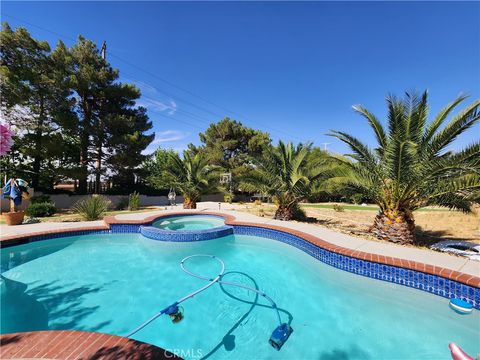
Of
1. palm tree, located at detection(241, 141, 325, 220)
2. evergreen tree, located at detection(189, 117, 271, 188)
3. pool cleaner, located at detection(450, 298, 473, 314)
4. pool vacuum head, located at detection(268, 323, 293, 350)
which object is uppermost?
evergreen tree, located at detection(189, 117, 271, 188)

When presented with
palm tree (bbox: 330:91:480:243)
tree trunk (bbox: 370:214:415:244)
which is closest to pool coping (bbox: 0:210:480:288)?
tree trunk (bbox: 370:214:415:244)

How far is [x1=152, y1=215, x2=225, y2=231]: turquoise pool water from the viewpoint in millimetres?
11555

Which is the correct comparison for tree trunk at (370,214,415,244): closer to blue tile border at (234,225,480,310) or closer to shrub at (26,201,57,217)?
blue tile border at (234,225,480,310)

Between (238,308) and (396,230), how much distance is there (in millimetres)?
6428

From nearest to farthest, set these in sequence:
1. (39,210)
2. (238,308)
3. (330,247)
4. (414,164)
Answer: (238,308) < (330,247) < (414,164) < (39,210)

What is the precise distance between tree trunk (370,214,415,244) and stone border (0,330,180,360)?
799 cm

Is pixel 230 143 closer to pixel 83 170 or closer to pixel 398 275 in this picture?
pixel 83 170

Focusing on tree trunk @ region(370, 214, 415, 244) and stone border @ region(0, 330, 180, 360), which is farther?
tree trunk @ region(370, 214, 415, 244)

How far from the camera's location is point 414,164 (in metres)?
7.28

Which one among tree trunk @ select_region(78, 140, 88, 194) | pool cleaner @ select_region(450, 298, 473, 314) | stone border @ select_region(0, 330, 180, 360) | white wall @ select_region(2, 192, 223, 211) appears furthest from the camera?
tree trunk @ select_region(78, 140, 88, 194)

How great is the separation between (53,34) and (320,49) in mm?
21485

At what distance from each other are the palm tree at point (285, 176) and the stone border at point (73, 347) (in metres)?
9.30

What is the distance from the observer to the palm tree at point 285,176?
11.2 metres

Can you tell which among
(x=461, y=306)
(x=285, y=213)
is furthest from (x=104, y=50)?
(x=461, y=306)
